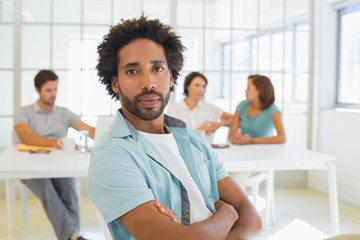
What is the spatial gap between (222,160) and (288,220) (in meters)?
1.38

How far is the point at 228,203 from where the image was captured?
1.44m

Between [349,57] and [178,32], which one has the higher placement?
[178,32]

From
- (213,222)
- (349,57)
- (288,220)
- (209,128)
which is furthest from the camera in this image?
(349,57)

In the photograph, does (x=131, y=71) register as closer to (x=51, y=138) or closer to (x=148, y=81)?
(x=148, y=81)

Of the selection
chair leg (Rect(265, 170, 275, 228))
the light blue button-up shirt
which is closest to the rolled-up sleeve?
the light blue button-up shirt

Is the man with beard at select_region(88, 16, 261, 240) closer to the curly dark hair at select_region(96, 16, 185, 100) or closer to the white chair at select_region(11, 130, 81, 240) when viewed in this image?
the curly dark hair at select_region(96, 16, 185, 100)

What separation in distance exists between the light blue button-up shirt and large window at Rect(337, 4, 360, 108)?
3.30 meters

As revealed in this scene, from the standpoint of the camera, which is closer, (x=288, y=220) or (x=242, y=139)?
(x=242, y=139)

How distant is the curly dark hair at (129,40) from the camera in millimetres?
1308

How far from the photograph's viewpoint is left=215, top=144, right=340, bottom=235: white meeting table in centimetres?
244

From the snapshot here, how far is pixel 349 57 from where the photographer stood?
4414 millimetres

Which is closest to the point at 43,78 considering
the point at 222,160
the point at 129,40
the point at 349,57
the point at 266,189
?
the point at 222,160

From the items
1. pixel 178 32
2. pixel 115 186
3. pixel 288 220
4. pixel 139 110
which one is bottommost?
pixel 288 220

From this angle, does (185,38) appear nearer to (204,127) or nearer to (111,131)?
(204,127)
